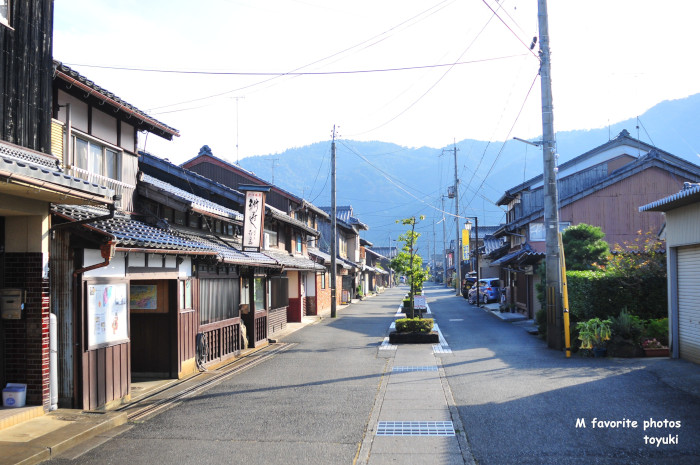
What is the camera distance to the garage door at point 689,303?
12195 mm

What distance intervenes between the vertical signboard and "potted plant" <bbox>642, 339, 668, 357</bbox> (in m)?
10.9

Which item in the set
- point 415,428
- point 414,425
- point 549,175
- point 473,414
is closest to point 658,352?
point 549,175

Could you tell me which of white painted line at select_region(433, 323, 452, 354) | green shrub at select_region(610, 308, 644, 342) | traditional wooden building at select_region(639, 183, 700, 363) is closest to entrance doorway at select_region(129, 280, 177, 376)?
white painted line at select_region(433, 323, 452, 354)

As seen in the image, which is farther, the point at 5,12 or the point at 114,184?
the point at 114,184

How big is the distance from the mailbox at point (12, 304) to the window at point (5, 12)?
13.2 feet

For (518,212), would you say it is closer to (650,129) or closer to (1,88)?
(1,88)

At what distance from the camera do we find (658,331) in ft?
46.9

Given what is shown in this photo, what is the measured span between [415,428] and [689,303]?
8.23 meters

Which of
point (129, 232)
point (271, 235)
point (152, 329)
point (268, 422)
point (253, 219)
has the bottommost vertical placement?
point (268, 422)

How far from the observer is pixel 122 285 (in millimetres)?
10055

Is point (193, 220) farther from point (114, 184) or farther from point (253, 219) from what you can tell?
point (114, 184)

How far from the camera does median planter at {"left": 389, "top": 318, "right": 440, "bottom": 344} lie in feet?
62.0

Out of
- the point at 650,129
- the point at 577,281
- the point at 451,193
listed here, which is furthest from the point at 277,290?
the point at 650,129

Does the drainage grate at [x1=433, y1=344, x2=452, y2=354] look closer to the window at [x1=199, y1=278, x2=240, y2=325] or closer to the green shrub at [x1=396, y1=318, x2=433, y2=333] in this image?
the green shrub at [x1=396, y1=318, x2=433, y2=333]
